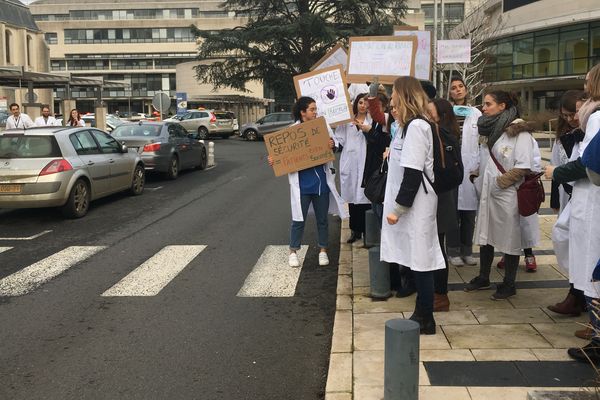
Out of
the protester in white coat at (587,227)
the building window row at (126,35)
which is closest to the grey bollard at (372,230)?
the protester in white coat at (587,227)

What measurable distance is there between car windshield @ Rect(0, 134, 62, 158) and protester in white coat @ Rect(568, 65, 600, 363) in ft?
28.8

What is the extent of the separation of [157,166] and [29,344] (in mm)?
11098

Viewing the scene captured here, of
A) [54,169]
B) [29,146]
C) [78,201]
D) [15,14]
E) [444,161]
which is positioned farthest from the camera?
[15,14]

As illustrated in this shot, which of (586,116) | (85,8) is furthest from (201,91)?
(586,116)

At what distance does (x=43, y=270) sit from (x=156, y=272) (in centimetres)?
139

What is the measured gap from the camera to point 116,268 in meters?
7.38

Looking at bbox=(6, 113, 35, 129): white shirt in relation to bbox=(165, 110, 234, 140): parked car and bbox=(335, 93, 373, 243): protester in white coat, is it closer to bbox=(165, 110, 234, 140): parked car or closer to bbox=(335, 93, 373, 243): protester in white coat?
bbox=(335, 93, 373, 243): protester in white coat

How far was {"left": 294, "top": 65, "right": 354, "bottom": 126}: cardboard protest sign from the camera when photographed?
23.4ft

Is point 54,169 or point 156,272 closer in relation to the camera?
point 156,272

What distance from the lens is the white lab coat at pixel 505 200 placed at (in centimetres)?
540

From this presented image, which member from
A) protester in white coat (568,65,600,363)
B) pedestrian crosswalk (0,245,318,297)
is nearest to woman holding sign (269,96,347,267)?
pedestrian crosswalk (0,245,318,297)

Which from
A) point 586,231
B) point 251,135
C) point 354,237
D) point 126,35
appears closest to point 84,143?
point 354,237

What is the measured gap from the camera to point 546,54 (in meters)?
41.8

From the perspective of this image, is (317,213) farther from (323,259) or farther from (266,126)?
(266,126)
